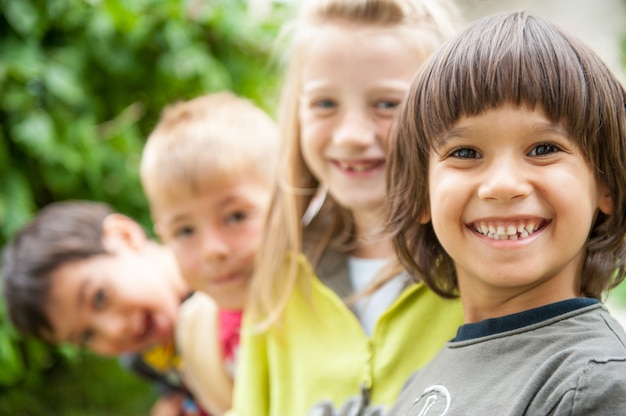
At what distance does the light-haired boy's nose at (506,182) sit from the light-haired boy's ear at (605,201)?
0.50 ft

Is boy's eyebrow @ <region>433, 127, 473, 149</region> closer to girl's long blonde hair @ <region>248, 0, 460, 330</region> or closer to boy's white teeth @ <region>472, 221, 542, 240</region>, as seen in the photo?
boy's white teeth @ <region>472, 221, 542, 240</region>

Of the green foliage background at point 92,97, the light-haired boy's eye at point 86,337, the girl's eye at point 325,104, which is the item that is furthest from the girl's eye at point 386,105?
the green foliage background at point 92,97

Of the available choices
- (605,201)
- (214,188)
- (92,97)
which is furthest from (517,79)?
(92,97)

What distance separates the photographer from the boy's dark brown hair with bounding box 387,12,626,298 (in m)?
1.30

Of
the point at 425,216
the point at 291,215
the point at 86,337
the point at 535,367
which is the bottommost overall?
the point at 86,337

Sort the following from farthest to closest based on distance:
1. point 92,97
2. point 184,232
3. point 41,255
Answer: point 92,97 < point 41,255 < point 184,232

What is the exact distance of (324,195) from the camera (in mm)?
2207

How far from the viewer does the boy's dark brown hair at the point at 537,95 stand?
1302mm

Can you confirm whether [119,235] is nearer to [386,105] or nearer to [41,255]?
[41,255]

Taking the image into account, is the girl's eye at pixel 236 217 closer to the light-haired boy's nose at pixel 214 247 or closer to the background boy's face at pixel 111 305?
the light-haired boy's nose at pixel 214 247

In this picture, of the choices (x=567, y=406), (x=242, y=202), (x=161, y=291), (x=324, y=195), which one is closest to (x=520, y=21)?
(x=567, y=406)

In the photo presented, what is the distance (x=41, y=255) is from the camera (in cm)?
288

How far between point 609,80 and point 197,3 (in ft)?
9.20

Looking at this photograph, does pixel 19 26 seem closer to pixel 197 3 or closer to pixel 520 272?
pixel 197 3
